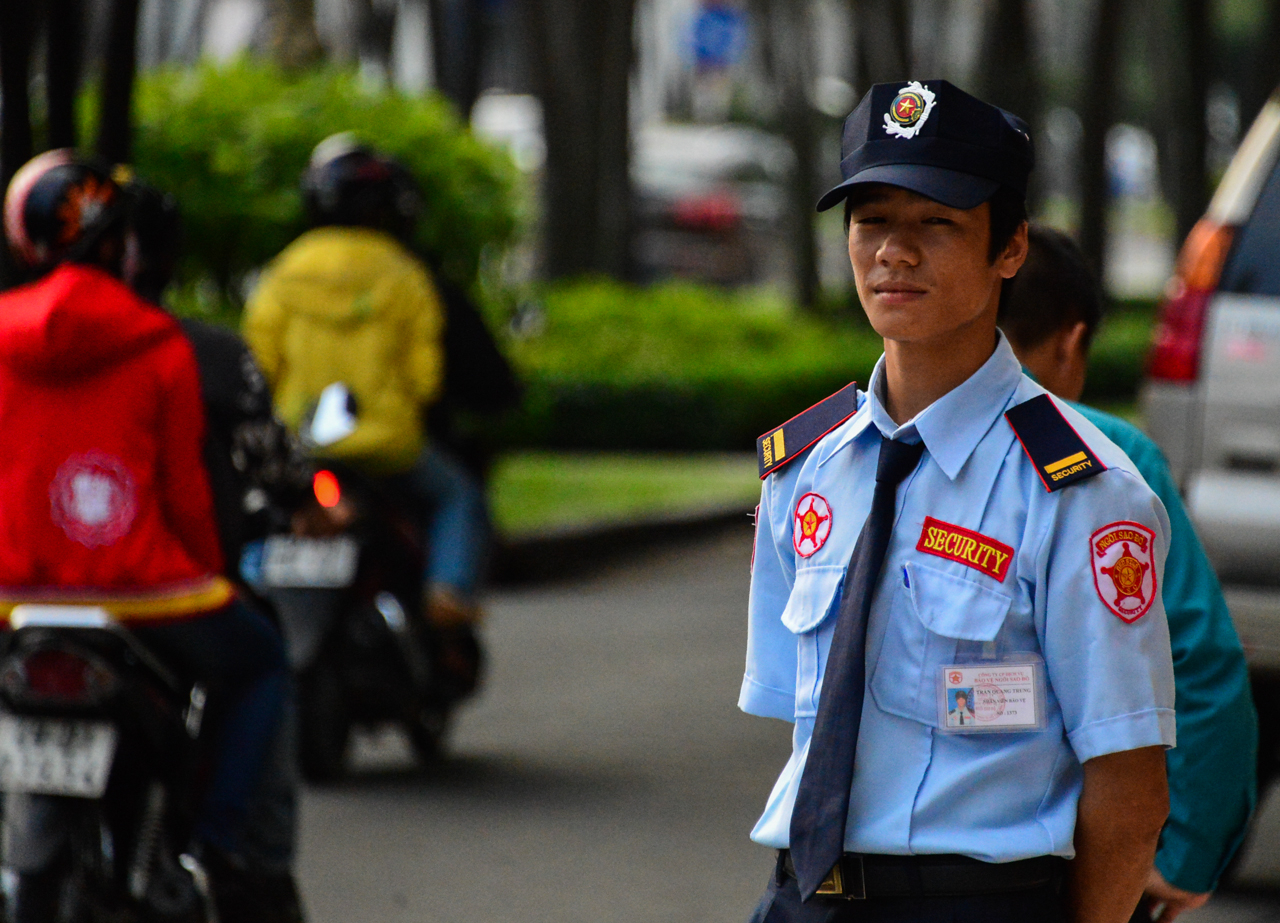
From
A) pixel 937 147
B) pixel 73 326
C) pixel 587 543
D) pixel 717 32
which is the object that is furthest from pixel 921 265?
pixel 717 32

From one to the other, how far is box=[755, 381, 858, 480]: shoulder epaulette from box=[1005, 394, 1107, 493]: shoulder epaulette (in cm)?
23

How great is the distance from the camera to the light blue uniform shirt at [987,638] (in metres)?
2.28

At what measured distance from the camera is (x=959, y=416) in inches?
94.0

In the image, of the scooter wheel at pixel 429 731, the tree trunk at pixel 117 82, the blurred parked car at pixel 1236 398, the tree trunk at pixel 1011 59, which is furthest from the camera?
the tree trunk at pixel 1011 59

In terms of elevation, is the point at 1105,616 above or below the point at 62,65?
below

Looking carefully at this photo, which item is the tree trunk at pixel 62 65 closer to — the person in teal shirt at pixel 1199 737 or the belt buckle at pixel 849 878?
the person in teal shirt at pixel 1199 737

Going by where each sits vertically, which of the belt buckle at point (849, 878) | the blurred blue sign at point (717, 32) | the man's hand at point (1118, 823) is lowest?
the belt buckle at point (849, 878)

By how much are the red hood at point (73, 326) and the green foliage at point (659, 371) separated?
10122 mm

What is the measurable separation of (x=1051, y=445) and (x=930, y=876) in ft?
1.62

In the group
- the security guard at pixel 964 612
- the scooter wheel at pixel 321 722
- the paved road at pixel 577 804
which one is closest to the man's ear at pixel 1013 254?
the security guard at pixel 964 612

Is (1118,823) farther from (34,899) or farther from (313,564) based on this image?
(313,564)

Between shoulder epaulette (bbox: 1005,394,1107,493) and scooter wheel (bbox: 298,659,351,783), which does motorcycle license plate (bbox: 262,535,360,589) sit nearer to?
scooter wheel (bbox: 298,659,351,783)

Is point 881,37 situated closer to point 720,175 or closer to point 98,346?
point 720,175

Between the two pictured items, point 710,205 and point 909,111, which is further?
point 710,205
